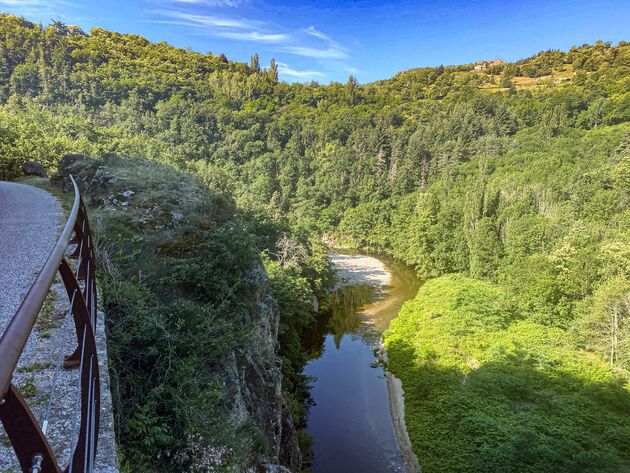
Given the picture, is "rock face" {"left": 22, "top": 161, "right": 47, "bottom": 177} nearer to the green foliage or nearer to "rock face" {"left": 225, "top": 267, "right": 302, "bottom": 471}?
"rock face" {"left": 225, "top": 267, "right": 302, "bottom": 471}

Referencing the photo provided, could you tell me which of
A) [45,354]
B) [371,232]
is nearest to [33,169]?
[45,354]

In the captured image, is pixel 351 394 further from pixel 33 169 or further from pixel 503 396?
pixel 33 169

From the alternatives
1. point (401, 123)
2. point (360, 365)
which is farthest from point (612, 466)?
point (401, 123)

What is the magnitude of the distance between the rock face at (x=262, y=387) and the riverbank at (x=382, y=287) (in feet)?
20.5

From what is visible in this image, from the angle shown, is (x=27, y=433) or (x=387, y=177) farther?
(x=387, y=177)

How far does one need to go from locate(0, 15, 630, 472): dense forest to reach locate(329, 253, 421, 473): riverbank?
2.59 ft

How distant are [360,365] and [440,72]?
139104 millimetres

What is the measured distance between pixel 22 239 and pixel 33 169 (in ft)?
55.7

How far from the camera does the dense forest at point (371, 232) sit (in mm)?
7617

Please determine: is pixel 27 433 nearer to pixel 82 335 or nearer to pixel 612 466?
pixel 82 335

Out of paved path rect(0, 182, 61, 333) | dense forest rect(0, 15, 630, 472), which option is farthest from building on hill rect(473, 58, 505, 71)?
paved path rect(0, 182, 61, 333)

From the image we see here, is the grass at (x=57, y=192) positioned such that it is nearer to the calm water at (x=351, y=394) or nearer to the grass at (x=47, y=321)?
the grass at (x=47, y=321)

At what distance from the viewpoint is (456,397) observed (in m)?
19.1

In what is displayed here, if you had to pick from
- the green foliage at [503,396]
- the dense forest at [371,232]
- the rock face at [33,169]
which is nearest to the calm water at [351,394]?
the dense forest at [371,232]
